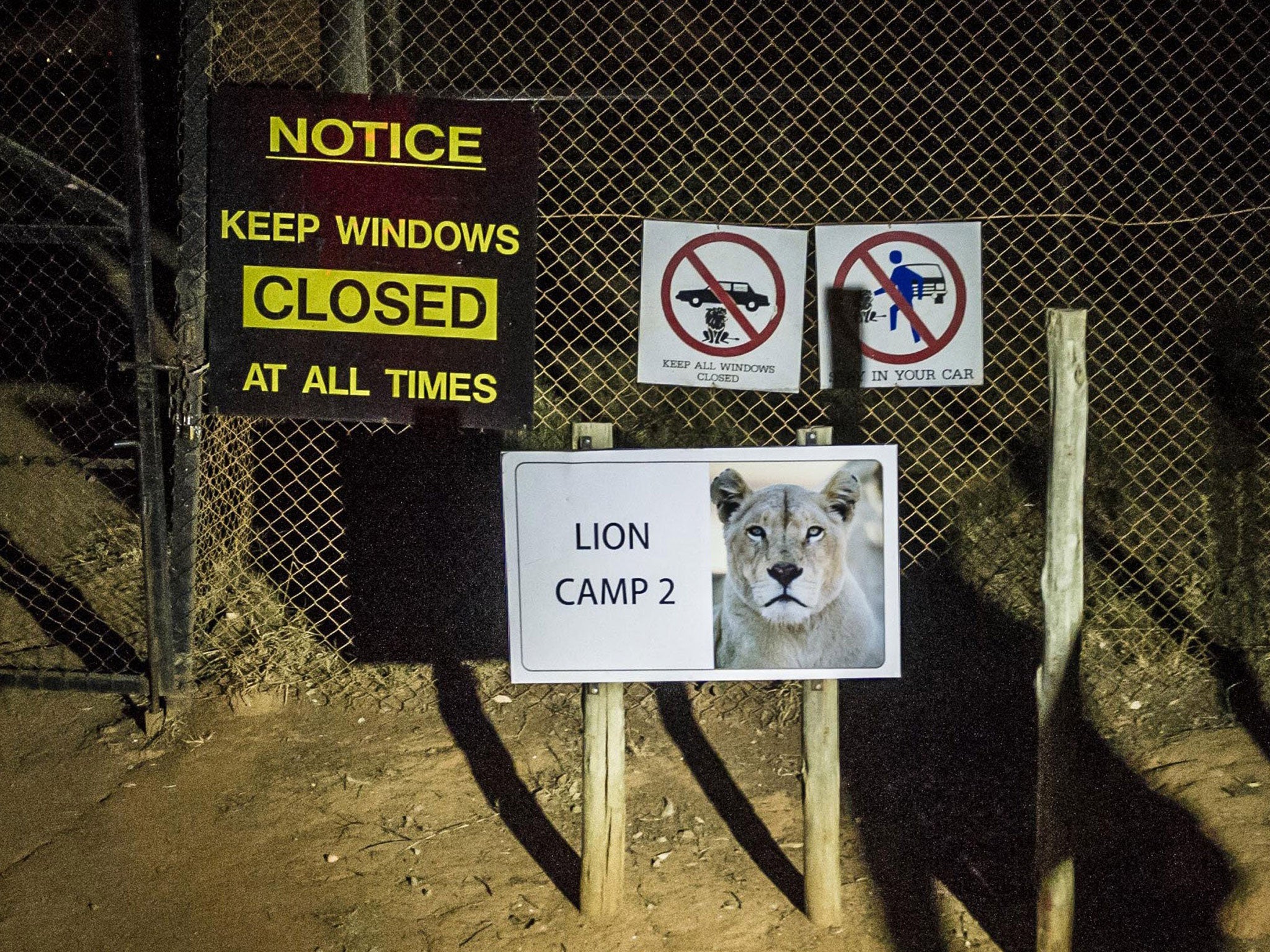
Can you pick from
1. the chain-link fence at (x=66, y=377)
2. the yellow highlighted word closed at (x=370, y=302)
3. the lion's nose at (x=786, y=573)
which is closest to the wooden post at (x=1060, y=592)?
the lion's nose at (x=786, y=573)

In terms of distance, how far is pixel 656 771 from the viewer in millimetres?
4012

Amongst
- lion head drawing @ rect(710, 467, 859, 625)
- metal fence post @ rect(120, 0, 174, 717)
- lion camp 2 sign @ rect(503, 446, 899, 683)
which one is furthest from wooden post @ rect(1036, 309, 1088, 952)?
metal fence post @ rect(120, 0, 174, 717)

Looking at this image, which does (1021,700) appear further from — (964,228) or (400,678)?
(400,678)

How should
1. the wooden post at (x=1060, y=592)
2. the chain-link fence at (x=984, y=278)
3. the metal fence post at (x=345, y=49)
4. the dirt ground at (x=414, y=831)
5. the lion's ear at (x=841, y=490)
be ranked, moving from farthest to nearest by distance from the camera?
the chain-link fence at (x=984, y=278), the metal fence post at (x=345, y=49), the dirt ground at (x=414, y=831), the lion's ear at (x=841, y=490), the wooden post at (x=1060, y=592)

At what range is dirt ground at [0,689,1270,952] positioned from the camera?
123 inches

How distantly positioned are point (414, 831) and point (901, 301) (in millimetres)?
2449

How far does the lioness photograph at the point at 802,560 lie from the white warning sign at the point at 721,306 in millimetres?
810

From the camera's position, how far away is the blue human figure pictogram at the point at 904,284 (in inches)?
143

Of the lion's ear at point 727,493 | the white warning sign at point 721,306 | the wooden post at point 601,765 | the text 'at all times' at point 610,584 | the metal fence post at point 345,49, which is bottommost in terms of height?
the wooden post at point 601,765

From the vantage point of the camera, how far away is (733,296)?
365 cm

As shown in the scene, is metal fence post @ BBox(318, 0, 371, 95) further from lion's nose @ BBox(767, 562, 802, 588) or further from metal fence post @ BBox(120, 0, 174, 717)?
lion's nose @ BBox(767, 562, 802, 588)

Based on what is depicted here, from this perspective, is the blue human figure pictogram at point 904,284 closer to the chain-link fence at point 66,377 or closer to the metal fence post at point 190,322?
the metal fence post at point 190,322

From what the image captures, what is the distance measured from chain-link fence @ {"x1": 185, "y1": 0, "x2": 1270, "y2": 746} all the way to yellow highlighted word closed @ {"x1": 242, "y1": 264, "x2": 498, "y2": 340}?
49cm

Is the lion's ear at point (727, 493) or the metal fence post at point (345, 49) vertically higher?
the metal fence post at point (345, 49)
